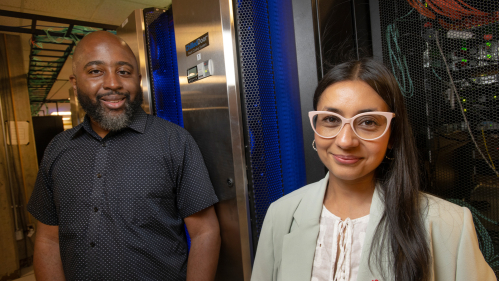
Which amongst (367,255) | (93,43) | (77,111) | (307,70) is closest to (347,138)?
(367,255)

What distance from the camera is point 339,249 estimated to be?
35.3 inches

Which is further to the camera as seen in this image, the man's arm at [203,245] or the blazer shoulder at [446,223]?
the man's arm at [203,245]

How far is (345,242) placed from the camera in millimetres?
888

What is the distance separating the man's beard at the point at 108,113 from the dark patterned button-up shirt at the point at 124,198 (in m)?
0.04

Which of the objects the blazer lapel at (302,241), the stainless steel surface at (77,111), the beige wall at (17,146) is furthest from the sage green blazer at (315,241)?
the stainless steel surface at (77,111)

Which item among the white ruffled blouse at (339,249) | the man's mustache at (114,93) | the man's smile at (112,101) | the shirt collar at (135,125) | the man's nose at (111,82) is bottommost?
the white ruffled blouse at (339,249)

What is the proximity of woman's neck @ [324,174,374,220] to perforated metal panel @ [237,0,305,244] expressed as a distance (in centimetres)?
50

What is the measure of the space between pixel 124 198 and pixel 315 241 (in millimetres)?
925

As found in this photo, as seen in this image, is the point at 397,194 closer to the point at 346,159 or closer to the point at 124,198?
the point at 346,159

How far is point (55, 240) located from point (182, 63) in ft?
4.11

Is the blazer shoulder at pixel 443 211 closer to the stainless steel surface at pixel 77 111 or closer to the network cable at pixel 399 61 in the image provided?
the network cable at pixel 399 61

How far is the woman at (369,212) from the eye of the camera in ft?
2.60

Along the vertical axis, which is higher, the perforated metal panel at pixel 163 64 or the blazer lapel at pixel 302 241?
the perforated metal panel at pixel 163 64

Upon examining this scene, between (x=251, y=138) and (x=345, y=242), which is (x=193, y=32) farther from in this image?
(x=345, y=242)
